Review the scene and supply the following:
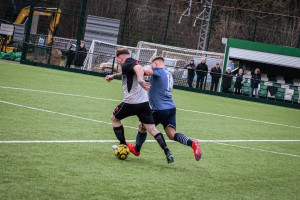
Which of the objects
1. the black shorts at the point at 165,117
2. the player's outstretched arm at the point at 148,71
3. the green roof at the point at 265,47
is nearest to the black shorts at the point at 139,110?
the black shorts at the point at 165,117

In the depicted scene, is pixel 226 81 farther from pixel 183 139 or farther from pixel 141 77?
pixel 141 77

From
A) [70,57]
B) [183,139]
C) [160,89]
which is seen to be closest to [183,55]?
[70,57]

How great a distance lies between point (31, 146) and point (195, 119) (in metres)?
8.09

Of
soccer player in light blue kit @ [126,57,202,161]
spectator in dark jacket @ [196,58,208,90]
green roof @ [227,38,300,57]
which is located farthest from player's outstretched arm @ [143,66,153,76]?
green roof @ [227,38,300,57]

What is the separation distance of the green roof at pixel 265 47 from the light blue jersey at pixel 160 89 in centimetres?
2502

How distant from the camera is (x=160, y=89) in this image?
27.4 feet

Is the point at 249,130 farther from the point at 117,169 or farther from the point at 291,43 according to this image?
the point at 291,43

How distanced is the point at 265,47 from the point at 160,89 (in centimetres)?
2543

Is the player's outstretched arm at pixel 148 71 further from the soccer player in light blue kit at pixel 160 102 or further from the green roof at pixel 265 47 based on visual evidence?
the green roof at pixel 265 47

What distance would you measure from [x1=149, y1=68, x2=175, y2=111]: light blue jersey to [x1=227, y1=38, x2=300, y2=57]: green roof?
82.1 feet

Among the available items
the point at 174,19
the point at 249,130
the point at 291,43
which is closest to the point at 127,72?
the point at 249,130

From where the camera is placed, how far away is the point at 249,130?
572 inches

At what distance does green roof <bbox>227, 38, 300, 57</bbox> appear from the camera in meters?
32.4

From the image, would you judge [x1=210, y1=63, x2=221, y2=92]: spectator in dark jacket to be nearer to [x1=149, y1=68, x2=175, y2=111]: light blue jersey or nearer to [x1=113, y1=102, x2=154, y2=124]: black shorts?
[x1=149, y1=68, x2=175, y2=111]: light blue jersey
